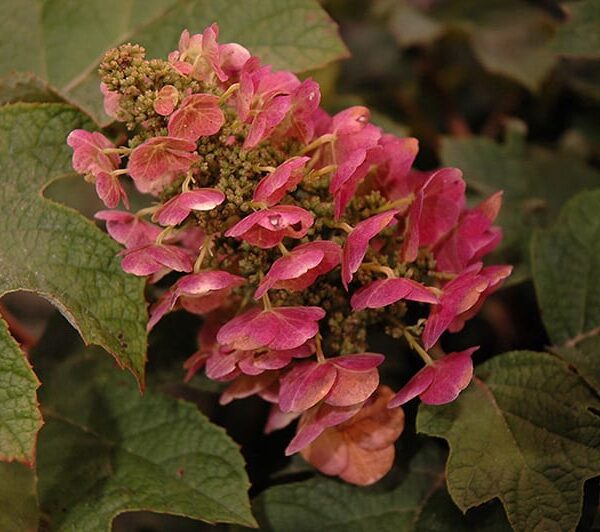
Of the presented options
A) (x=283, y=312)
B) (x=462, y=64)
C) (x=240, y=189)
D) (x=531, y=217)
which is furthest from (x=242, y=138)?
(x=462, y=64)

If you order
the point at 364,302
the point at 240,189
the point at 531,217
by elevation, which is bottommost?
the point at 531,217

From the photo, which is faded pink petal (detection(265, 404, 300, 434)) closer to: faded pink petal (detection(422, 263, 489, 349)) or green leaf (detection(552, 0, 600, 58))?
faded pink petal (detection(422, 263, 489, 349))

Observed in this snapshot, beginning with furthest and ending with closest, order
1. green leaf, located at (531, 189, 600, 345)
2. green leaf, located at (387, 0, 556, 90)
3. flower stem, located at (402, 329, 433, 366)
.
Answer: green leaf, located at (387, 0, 556, 90) < green leaf, located at (531, 189, 600, 345) < flower stem, located at (402, 329, 433, 366)

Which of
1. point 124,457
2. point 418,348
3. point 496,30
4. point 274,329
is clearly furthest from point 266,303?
point 496,30

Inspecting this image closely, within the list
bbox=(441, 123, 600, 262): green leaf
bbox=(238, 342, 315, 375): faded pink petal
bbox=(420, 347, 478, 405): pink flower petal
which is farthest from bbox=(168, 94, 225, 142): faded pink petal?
bbox=(441, 123, 600, 262): green leaf

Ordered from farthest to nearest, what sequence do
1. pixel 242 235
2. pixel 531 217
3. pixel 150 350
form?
pixel 531 217 → pixel 150 350 → pixel 242 235

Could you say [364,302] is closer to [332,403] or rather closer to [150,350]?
[332,403]
